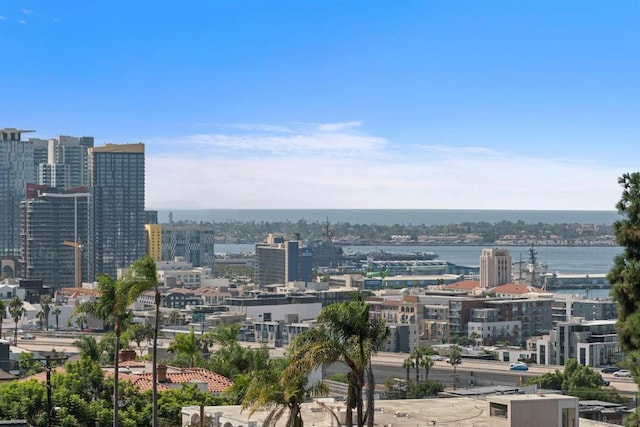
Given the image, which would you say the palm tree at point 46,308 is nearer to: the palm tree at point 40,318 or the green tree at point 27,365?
the palm tree at point 40,318

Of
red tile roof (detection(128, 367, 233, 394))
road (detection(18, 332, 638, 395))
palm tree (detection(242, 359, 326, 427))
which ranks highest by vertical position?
palm tree (detection(242, 359, 326, 427))

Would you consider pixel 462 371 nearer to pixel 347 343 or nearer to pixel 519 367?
pixel 519 367

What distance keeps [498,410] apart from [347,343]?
7.43m

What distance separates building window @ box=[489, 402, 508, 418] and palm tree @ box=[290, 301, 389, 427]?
21.9 ft

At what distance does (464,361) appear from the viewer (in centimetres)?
11744

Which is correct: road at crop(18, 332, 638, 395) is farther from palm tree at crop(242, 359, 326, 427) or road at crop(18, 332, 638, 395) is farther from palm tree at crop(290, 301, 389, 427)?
palm tree at crop(290, 301, 389, 427)

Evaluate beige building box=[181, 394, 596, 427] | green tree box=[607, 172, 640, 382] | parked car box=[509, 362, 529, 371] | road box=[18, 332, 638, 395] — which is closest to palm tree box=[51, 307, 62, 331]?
road box=[18, 332, 638, 395]

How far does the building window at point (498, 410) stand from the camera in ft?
96.5

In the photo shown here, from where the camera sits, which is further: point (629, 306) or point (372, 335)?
point (629, 306)

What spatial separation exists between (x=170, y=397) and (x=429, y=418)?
935 centimetres

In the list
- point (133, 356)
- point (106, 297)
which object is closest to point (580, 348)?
point (133, 356)

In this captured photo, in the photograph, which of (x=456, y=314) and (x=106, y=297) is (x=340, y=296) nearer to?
(x=456, y=314)

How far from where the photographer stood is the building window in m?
29.4

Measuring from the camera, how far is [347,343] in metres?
23.4
